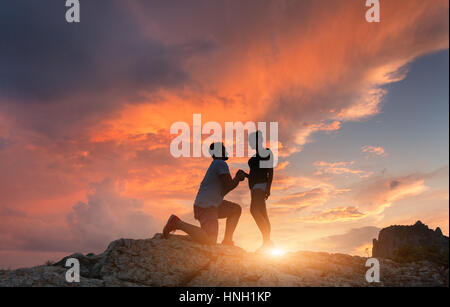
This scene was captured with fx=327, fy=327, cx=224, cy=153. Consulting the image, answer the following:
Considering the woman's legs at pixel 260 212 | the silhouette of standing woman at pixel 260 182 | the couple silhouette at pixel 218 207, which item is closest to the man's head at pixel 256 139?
the silhouette of standing woman at pixel 260 182

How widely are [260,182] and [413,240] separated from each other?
6948 mm

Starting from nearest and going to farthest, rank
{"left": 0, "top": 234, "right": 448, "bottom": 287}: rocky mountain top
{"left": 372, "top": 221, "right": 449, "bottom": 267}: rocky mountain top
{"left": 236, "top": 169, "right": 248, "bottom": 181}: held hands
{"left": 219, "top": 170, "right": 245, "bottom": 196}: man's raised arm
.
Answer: {"left": 0, "top": 234, "right": 448, "bottom": 287}: rocky mountain top → {"left": 372, "top": 221, "right": 449, "bottom": 267}: rocky mountain top → {"left": 219, "top": 170, "right": 245, "bottom": 196}: man's raised arm → {"left": 236, "top": 169, "right": 248, "bottom": 181}: held hands

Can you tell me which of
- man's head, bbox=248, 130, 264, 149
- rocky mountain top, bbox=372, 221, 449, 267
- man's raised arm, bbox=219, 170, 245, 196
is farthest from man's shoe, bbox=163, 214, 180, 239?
rocky mountain top, bbox=372, 221, 449, 267

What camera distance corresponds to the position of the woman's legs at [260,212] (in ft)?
38.0

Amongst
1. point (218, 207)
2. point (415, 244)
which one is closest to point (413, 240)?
point (415, 244)

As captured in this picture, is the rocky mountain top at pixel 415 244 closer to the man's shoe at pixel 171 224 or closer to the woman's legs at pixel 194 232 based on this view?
the woman's legs at pixel 194 232

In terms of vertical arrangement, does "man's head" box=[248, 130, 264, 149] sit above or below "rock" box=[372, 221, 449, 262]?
above

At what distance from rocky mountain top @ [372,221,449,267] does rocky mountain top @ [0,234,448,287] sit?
1.46ft

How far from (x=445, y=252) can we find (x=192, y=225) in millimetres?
7455

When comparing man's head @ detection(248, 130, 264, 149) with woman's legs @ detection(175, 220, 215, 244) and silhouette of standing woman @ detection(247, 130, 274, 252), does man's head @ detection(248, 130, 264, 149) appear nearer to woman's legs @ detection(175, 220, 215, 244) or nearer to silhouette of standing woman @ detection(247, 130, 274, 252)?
silhouette of standing woman @ detection(247, 130, 274, 252)

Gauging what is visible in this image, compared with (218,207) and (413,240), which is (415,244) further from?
(218,207)

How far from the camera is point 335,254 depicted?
11344 millimetres

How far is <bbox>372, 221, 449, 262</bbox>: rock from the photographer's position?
10.0 m
